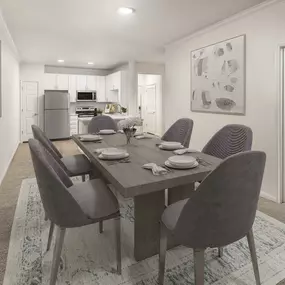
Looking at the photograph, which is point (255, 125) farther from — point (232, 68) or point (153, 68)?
point (153, 68)

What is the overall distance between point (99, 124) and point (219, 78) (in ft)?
6.33

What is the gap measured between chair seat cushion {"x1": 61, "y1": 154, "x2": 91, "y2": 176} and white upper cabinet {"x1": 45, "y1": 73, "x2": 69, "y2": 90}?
17.5 feet

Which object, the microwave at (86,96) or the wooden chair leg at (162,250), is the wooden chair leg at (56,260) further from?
the microwave at (86,96)

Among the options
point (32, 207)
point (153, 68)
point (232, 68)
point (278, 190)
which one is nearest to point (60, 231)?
point (32, 207)

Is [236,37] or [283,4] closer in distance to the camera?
[283,4]

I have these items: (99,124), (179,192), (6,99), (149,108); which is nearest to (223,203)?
(179,192)

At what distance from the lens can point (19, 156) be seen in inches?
209

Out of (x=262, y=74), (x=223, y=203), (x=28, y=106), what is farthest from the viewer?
(x=28, y=106)

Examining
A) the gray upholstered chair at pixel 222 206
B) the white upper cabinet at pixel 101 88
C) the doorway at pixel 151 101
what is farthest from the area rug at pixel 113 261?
the doorway at pixel 151 101

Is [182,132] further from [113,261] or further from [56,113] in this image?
[56,113]

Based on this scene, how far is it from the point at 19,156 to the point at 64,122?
7.66ft

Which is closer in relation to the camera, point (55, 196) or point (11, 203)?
point (55, 196)

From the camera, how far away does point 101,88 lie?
803cm

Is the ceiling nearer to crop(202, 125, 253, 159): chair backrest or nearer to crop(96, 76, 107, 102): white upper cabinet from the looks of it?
crop(202, 125, 253, 159): chair backrest
